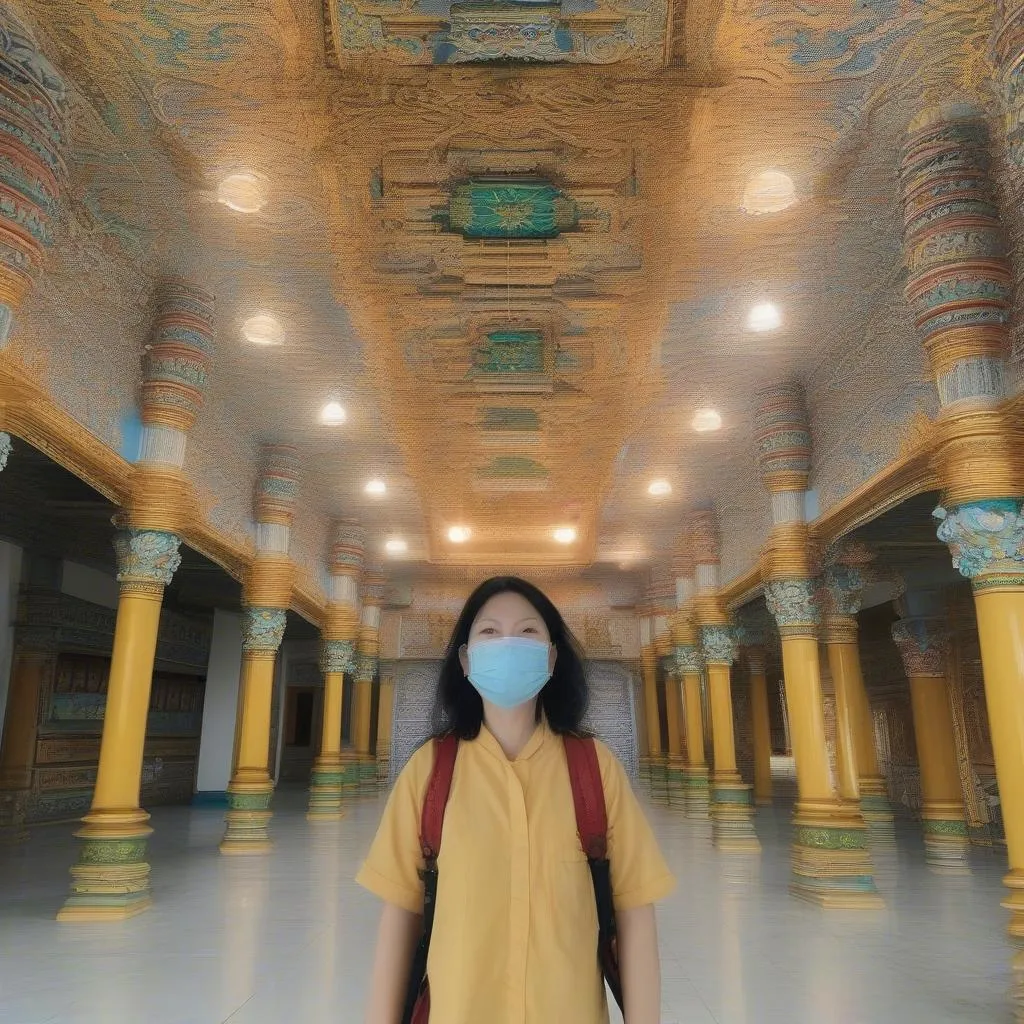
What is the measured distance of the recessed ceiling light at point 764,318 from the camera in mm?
5703

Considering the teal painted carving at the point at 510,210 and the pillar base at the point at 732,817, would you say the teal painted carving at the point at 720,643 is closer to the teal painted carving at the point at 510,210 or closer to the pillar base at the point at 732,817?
the pillar base at the point at 732,817

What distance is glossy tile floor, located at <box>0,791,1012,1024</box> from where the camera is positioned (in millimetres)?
3826

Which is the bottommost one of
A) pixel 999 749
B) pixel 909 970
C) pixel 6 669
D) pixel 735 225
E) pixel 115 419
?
pixel 909 970

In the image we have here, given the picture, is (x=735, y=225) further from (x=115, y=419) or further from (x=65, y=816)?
(x=65, y=816)

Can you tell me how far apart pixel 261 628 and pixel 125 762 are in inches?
129

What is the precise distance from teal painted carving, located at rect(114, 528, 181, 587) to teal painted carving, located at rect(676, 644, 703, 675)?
901 cm

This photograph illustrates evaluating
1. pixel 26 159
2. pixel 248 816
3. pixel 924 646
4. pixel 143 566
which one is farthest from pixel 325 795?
pixel 26 159

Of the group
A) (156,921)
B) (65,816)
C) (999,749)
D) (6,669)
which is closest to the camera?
(999,749)

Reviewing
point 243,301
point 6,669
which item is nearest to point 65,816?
point 6,669

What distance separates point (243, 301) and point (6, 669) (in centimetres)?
738

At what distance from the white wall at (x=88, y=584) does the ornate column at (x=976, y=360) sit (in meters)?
10.7

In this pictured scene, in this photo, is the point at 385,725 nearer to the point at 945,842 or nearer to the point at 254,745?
the point at 254,745

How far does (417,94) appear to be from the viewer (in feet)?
12.7

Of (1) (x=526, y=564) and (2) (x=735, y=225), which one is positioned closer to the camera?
(2) (x=735, y=225)
